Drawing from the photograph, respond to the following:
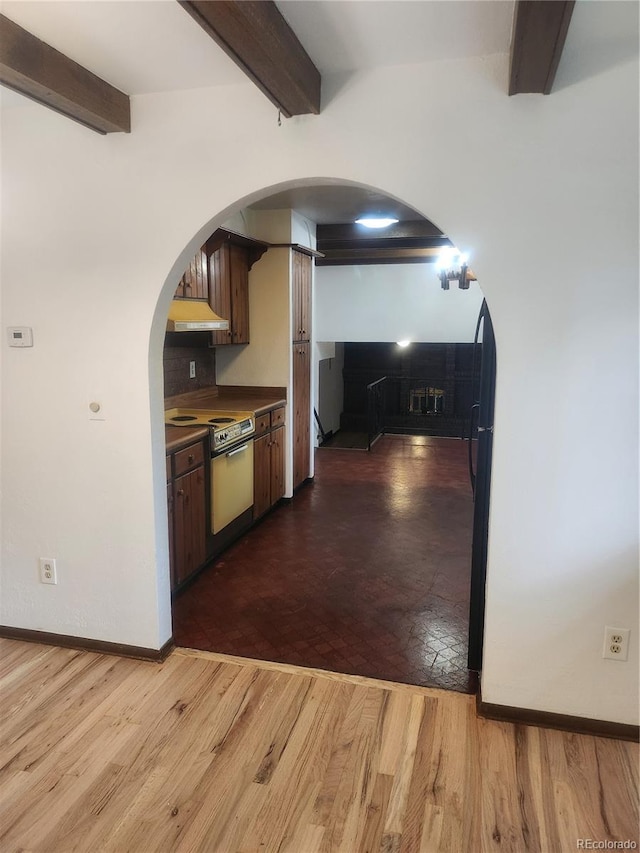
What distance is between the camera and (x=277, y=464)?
482 centimetres

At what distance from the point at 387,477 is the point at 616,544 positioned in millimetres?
3982

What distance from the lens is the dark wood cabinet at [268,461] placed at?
4.36 meters

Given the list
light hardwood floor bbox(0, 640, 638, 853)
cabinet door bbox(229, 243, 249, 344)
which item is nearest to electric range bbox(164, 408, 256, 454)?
cabinet door bbox(229, 243, 249, 344)

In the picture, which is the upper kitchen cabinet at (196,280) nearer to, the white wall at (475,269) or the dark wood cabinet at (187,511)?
the dark wood cabinet at (187,511)

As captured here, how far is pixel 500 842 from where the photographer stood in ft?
5.57

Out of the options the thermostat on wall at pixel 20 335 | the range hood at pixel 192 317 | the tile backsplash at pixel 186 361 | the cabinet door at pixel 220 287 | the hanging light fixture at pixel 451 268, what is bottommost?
the tile backsplash at pixel 186 361

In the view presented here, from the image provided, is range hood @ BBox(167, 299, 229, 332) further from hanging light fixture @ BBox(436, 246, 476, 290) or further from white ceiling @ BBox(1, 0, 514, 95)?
hanging light fixture @ BBox(436, 246, 476, 290)

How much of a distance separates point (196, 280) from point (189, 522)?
166cm

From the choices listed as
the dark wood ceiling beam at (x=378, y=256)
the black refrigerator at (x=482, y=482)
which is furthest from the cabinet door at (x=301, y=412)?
the black refrigerator at (x=482, y=482)

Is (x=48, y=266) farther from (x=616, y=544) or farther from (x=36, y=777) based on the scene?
(x=616, y=544)

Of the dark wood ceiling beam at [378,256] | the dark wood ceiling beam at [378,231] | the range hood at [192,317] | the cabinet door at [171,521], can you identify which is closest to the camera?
the cabinet door at [171,521]

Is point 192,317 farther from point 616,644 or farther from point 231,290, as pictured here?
point 616,644

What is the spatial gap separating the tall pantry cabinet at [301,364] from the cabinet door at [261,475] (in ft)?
2.08

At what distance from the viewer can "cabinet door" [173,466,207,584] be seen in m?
3.17
